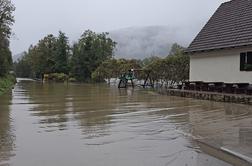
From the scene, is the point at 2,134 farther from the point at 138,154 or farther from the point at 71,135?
the point at 138,154

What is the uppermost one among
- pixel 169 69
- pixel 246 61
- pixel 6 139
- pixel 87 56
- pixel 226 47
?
pixel 87 56

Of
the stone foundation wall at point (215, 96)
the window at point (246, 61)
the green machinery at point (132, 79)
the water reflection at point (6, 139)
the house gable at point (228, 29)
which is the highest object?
the house gable at point (228, 29)

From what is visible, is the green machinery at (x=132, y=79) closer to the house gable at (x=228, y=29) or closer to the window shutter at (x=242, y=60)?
the house gable at (x=228, y=29)

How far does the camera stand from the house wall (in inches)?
981

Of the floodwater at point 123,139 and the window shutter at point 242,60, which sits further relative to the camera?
the window shutter at point 242,60

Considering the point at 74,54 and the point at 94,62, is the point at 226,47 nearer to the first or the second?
the point at 94,62

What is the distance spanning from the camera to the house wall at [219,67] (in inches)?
981

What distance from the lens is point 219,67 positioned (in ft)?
88.2

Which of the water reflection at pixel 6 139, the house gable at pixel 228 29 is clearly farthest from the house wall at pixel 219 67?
the water reflection at pixel 6 139


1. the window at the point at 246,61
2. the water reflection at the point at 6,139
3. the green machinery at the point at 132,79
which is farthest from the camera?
the green machinery at the point at 132,79

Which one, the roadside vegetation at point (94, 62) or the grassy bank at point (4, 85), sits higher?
the roadside vegetation at point (94, 62)

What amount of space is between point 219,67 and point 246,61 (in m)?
2.78

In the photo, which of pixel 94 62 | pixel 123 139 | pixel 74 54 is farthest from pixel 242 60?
pixel 74 54

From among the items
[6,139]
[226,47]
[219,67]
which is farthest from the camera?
[219,67]
